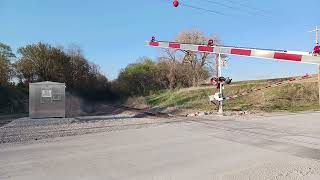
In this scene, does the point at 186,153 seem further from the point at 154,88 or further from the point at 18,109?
the point at 154,88

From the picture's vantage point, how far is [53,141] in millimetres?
11688

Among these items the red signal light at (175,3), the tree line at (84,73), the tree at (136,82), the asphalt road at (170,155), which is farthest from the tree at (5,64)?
the asphalt road at (170,155)

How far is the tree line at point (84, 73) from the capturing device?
46.9 m

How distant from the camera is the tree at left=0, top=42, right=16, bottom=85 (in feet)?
145

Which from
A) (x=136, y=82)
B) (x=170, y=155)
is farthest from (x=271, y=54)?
(x=136, y=82)

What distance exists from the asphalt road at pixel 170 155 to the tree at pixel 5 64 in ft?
111

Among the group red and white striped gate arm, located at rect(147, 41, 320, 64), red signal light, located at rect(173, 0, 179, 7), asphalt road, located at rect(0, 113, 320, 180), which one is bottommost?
asphalt road, located at rect(0, 113, 320, 180)

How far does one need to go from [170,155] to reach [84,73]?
46.5 metres

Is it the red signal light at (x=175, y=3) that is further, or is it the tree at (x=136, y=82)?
the tree at (x=136, y=82)

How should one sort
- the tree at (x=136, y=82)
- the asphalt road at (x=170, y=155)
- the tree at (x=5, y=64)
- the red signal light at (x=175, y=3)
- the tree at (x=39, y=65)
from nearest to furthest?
the asphalt road at (x=170, y=155), the red signal light at (x=175, y=3), the tree at (x=5, y=64), the tree at (x=39, y=65), the tree at (x=136, y=82)

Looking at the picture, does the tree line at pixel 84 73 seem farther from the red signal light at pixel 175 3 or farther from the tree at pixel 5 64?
the red signal light at pixel 175 3

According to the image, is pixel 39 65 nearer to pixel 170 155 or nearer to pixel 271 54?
pixel 271 54

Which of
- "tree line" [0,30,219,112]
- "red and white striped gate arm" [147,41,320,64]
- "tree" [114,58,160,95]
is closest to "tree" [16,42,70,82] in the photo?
"tree line" [0,30,219,112]

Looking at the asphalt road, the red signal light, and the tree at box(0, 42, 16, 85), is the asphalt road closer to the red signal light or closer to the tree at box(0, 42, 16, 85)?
the red signal light
